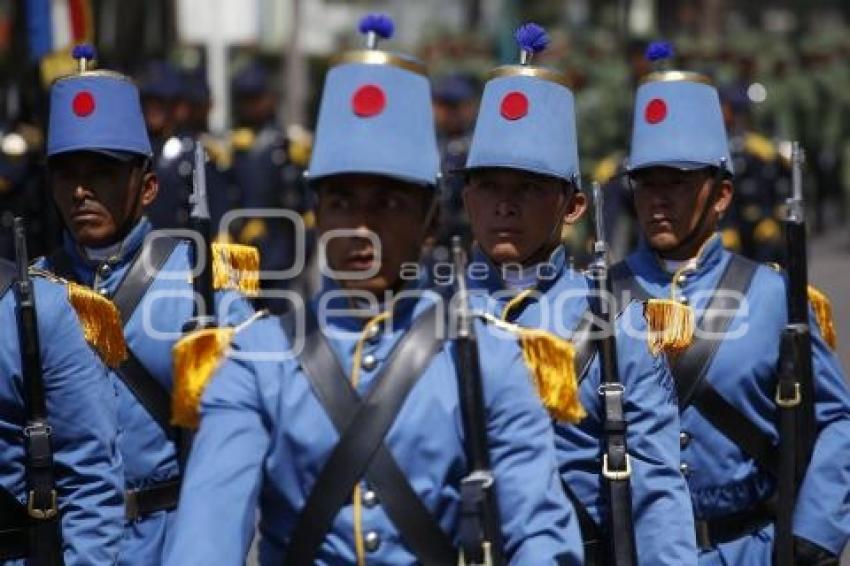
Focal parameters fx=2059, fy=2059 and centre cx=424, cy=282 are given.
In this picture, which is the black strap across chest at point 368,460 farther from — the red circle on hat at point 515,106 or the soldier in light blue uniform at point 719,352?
the soldier in light blue uniform at point 719,352

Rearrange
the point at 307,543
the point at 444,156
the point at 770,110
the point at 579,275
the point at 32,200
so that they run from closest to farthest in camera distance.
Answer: the point at 307,543
the point at 579,275
the point at 32,200
the point at 444,156
the point at 770,110

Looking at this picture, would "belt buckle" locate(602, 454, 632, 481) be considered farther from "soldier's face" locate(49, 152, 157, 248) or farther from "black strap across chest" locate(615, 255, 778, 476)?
"soldier's face" locate(49, 152, 157, 248)

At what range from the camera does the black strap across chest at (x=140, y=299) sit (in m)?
5.03

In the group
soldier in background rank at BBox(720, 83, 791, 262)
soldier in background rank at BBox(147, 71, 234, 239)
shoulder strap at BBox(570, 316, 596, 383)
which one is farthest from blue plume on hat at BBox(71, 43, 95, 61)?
soldier in background rank at BBox(720, 83, 791, 262)

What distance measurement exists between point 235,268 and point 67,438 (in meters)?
1.30

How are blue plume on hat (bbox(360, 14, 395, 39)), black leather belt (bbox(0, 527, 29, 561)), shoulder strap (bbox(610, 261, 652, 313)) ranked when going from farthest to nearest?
shoulder strap (bbox(610, 261, 652, 313)), black leather belt (bbox(0, 527, 29, 561)), blue plume on hat (bbox(360, 14, 395, 39))

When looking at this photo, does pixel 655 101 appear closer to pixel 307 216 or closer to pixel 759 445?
pixel 759 445

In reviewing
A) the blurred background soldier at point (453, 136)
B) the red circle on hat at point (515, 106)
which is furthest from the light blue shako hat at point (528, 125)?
the blurred background soldier at point (453, 136)

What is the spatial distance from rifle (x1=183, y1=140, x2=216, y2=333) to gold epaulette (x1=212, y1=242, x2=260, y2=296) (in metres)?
0.18

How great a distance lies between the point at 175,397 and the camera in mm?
3590

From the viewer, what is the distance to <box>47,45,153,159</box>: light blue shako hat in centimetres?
515

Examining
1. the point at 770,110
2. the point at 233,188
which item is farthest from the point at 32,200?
the point at 770,110

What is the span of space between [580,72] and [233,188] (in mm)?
9546

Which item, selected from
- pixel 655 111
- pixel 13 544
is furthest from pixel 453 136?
pixel 13 544
